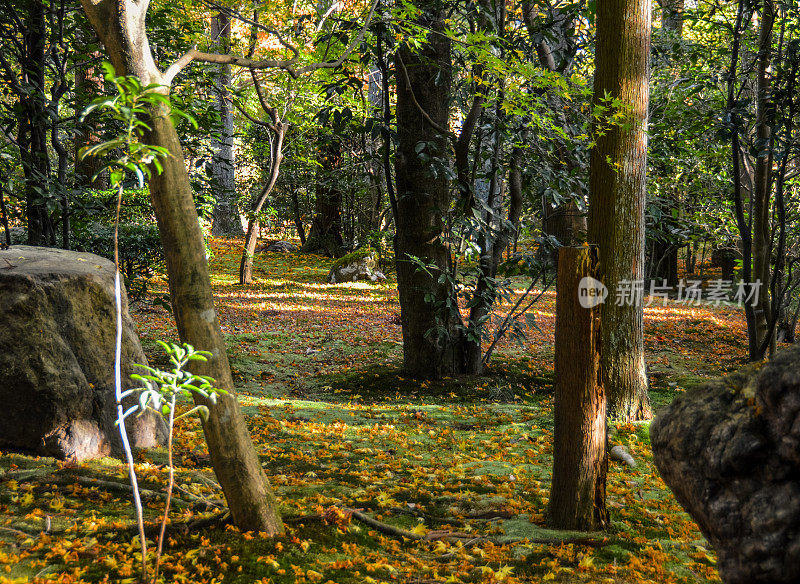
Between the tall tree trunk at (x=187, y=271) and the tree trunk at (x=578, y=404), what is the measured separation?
5.41ft

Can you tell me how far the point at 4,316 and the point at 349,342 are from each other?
21.4 feet

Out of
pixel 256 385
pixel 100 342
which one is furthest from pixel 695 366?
pixel 100 342

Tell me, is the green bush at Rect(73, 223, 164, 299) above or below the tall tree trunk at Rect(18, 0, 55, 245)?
below

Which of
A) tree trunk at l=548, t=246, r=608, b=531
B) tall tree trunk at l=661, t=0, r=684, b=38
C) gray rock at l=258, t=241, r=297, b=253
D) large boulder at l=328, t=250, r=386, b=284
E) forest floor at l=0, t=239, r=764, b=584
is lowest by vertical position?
forest floor at l=0, t=239, r=764, b=584

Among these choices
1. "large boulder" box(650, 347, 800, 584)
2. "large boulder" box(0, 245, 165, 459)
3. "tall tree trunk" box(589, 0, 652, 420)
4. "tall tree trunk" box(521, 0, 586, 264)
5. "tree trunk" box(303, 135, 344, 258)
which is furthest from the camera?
"tree trunk" box(303, 135, 344, 258)

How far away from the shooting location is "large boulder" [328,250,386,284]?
635 inches

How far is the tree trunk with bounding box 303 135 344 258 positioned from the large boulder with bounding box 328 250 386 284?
2.43 m

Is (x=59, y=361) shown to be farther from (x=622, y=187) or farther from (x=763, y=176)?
(x=763, y=176)

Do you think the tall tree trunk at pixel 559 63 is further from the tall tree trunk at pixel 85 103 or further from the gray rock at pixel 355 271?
the gray rock at pixel 355 271

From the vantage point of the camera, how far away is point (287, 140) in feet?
50.9

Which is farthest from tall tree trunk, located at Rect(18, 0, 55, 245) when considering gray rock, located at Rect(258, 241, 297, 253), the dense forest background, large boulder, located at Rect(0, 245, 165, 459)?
gray rock, located at Rect(258, 241, 297, 253)

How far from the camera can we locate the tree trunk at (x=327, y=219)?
18250 mm

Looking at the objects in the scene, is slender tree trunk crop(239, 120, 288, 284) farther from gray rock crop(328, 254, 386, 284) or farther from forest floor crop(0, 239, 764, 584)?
forest floor crop(0, 239, 764, 584)

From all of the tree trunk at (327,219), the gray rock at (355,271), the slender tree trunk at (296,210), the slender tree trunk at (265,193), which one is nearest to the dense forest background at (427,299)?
the slender tree trunk at (265,193)
